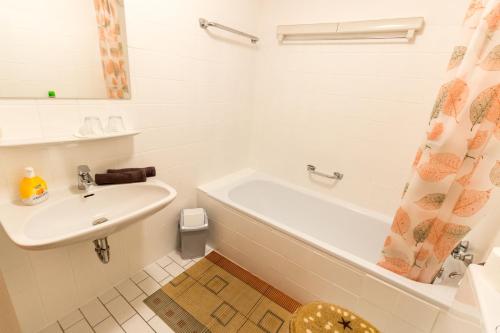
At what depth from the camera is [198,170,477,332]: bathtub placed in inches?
44.9

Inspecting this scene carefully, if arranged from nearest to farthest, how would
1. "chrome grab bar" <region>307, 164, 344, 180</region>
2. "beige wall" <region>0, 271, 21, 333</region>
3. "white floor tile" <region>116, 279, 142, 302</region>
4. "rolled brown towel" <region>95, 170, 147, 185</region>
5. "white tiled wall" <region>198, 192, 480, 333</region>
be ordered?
"beige wall" <region>0, 271, 21, 333</region> < "white tiled wall" <region>198, 192, 480, 333</region> < "rolled brown towel" <region>95, 170, 147, 185</region> < "white floor tile" <region>116, 279, 142, 302</region> < "chrome grab bar" <region>307, 164, 344, 180</region>

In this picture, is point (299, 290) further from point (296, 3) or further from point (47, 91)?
point (296, 3)

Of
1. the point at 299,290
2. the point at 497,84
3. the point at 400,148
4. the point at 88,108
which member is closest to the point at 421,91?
the point at 400,148

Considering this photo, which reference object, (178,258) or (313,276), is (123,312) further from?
(313,276)

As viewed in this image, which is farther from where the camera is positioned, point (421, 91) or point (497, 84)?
point (421, 91)

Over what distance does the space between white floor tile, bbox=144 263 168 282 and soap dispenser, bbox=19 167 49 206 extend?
886 millimetres

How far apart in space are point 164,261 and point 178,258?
0.33 ft

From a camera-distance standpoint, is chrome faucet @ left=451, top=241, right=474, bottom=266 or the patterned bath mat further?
the patterned bath mat

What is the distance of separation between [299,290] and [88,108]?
1579mm

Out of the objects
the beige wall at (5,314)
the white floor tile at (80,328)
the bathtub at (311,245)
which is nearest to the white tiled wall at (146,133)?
the white floor tile at (80,328)

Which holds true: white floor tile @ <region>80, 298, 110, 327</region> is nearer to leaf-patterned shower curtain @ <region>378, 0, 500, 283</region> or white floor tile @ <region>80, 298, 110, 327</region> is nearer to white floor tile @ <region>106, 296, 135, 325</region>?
white floor tile @ <region>106, 296, 135, 325</region>

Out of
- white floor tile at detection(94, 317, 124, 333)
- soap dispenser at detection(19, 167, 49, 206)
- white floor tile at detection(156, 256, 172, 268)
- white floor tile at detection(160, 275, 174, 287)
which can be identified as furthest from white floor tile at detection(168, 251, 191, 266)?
soap dispenser at detection(19, 167, 49, 206)

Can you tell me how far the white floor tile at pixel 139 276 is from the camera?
1.58m

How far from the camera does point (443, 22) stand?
4.40 feet
